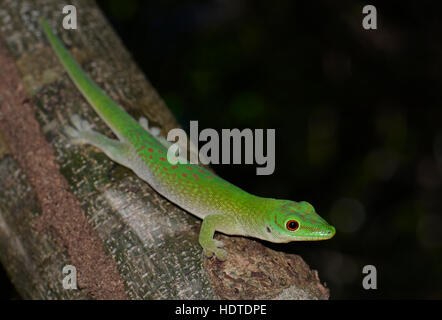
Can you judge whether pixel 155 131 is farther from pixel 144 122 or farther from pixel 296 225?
pixel 296 225

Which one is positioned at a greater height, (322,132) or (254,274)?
(322,132)

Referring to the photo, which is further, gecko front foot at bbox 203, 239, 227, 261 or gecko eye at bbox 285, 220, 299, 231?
gecko eye at bbox 285, 220, 299, 231

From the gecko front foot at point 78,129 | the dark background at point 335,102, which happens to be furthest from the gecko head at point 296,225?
the dark background at point 335,102

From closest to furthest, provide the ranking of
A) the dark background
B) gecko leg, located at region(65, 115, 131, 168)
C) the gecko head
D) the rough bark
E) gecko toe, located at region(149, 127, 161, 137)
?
the rough bark
the gecko head
gecko leg, located at region(65, 115, 131, 168)
gecko toe, located at region(149, 127, 161, 137)
the dark background

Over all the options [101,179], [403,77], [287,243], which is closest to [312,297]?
[287,243]

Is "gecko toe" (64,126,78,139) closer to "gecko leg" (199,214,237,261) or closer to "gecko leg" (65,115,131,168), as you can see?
"gecko leg" (65,115,131,168)

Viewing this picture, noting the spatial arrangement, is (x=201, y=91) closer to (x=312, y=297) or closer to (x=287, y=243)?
(x=287, y=243)

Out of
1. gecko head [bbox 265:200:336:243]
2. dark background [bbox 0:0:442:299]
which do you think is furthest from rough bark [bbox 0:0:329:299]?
dark background [bbox 0:0:442:299]

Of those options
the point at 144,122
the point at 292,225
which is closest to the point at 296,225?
the point at 292,225
